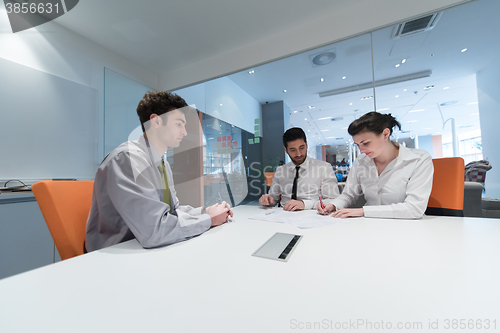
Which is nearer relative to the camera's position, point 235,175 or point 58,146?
point 58,146

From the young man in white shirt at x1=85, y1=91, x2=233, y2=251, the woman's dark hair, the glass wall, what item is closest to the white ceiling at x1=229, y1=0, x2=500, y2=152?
the glass wall

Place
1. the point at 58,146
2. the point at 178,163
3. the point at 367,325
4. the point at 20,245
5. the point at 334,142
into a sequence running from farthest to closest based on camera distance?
the point at 178,163 → the point at 334,142 → the point at 58,146 → the point at 20,245 → the point at 367,325

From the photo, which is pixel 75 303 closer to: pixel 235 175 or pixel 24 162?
pixel 24 162

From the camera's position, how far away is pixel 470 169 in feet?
8.15

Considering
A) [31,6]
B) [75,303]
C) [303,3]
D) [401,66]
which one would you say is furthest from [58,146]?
[401,66]

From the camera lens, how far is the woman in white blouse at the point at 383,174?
1217 mm

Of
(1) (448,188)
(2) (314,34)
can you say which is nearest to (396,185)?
(1) (448,188)

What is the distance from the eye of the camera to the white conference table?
1.19 feet

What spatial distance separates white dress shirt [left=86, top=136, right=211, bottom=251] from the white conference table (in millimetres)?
67

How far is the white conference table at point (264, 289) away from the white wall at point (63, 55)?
3453 millimetres

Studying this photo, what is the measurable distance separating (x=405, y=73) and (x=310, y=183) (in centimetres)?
211

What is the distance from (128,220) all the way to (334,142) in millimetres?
3135

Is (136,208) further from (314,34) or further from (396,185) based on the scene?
(314,34)

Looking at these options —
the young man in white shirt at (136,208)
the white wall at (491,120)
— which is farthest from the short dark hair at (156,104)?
the white wall at (491,120)
